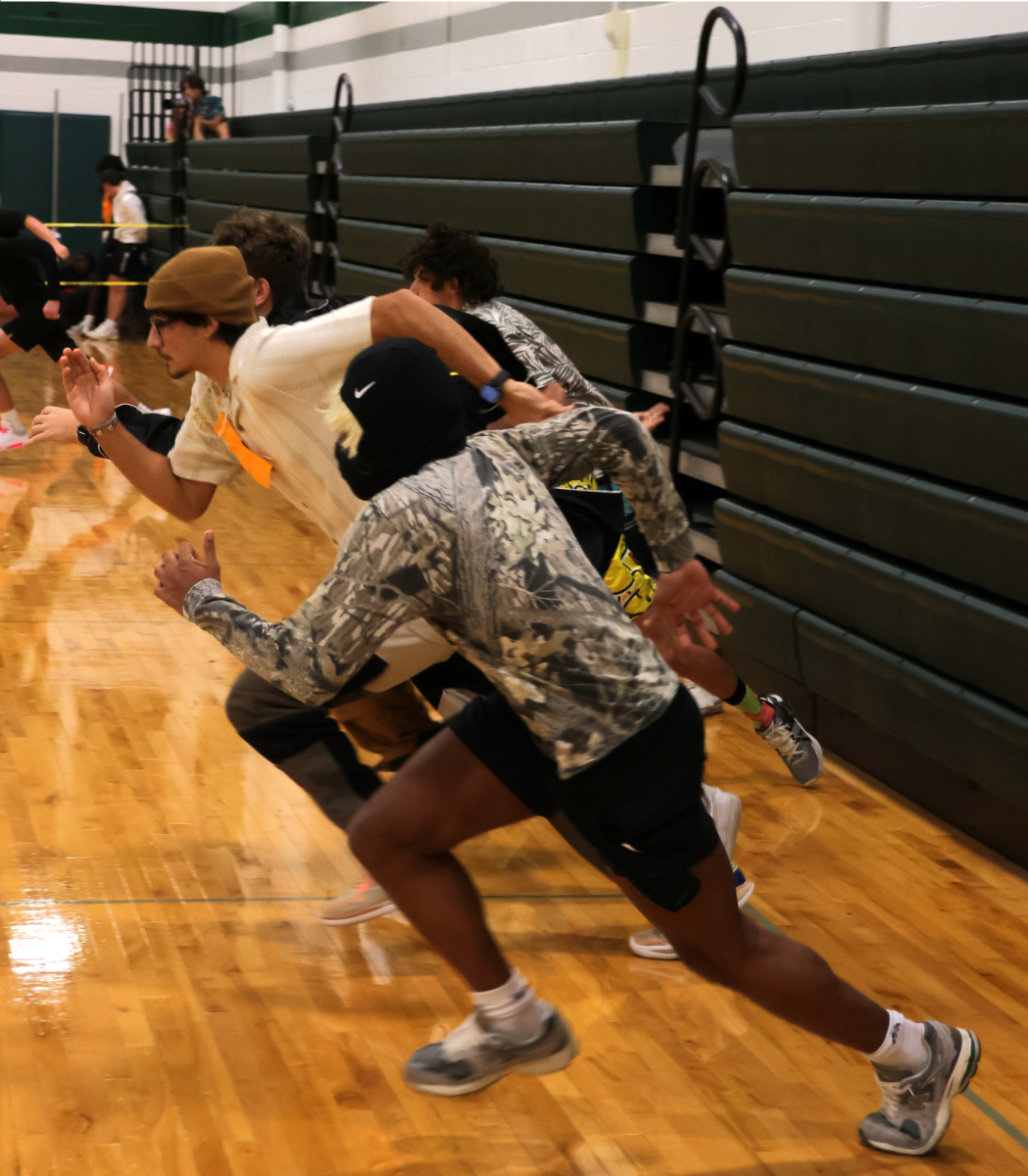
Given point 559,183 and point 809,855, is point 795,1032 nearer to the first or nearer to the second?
point 809,855

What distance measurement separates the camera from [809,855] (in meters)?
3.61

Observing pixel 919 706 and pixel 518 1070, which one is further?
pixel 919 706

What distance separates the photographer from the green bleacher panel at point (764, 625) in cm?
434

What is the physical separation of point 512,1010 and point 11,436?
A: 22.7ft

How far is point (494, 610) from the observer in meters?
2.08

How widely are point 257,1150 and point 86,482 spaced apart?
5.90 m

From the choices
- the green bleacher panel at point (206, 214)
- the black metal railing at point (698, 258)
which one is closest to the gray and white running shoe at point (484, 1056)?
the black metal railing at point (698, 258)

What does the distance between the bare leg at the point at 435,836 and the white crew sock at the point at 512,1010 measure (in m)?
0.02

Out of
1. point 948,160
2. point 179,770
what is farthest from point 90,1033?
point 948,160

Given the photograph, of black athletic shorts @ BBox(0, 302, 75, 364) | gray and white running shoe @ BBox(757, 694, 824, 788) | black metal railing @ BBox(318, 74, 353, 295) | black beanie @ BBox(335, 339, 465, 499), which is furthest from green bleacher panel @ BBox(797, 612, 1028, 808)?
black metal railing @ BBox(318, 74, 353, 295)

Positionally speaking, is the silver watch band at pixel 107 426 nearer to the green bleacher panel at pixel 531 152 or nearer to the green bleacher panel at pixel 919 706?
the green bleacher panel at pixel 919 706

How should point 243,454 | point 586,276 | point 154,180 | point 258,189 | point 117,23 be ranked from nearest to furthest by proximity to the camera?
point 243,454 → point 586,276 → point 258,189 → point 154,180 → point 117,23

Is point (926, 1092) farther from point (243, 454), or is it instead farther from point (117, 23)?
point (117, 23)

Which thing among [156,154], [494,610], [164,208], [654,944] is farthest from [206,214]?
[494,610]
